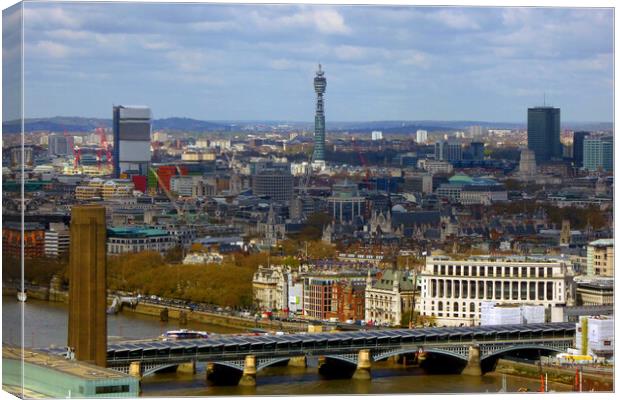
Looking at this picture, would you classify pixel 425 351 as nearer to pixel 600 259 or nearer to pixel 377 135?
pixel 600 259

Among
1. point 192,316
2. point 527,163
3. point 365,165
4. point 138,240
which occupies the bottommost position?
point 192,316

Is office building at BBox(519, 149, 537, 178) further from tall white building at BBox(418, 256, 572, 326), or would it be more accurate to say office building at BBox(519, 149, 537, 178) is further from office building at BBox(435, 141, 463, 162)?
tall white building at BBox(418, 256, 572, 326)

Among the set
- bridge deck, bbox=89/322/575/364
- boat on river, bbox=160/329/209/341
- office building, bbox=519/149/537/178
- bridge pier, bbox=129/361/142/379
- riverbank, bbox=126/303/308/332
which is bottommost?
riverbank, bbox=126/303/308/332

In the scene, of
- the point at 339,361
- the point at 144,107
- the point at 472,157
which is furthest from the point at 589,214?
the point at 339,361

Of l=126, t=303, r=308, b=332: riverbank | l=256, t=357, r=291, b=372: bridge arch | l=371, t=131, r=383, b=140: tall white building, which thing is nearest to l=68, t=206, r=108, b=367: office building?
l=256, t=357, r=291, b=372: bridge arch

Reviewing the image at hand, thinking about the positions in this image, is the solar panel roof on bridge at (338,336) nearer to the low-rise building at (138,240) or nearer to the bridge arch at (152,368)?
the bridge arch at (152,368)

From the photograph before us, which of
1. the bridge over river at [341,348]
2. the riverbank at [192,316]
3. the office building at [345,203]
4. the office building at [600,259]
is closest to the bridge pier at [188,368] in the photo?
the bridge over river at [341,348]

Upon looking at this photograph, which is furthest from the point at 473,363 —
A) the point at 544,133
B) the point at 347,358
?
the point at 544,133
